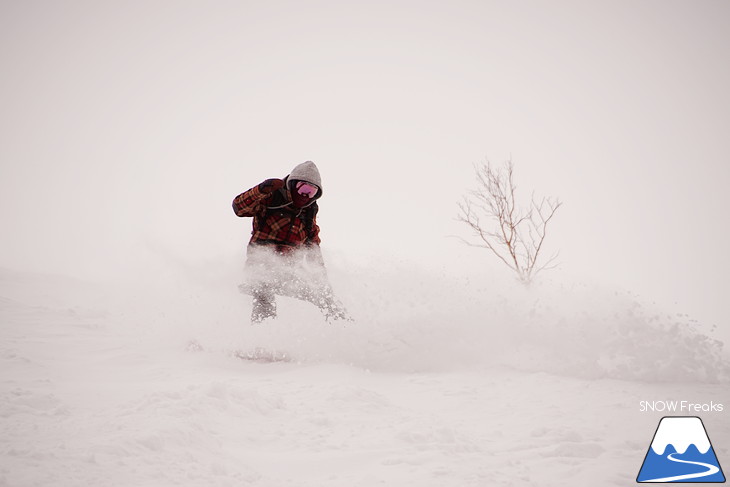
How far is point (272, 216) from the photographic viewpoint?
4.64 meters

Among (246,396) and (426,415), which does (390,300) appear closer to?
(426,415)

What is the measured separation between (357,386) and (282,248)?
227 cm

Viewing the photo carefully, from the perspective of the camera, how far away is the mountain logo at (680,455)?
6.22 feet

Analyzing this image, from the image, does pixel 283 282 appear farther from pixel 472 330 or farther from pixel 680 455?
pixel 680 455

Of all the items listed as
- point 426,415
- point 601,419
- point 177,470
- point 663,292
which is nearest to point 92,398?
point 177,470

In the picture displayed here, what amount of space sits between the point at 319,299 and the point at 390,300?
2.79 feet

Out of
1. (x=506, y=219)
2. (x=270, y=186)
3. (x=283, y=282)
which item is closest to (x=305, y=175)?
(x=270, y=186)

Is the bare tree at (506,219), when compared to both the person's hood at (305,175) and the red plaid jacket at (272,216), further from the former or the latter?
the red plaid jacket at (272,216)

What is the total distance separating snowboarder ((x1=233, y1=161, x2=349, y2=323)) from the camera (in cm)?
445

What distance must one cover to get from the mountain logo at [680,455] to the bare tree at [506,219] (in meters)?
7.19

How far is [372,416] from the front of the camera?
8.00 feet

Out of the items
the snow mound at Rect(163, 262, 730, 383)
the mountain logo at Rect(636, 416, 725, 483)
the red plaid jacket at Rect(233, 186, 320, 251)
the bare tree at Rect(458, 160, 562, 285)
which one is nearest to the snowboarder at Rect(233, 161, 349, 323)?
the red plaid jacket at Rect(233, 186, 320, 251)

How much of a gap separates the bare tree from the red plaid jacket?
260 inches

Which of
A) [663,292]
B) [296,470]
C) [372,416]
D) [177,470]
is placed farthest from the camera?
[663,292]
